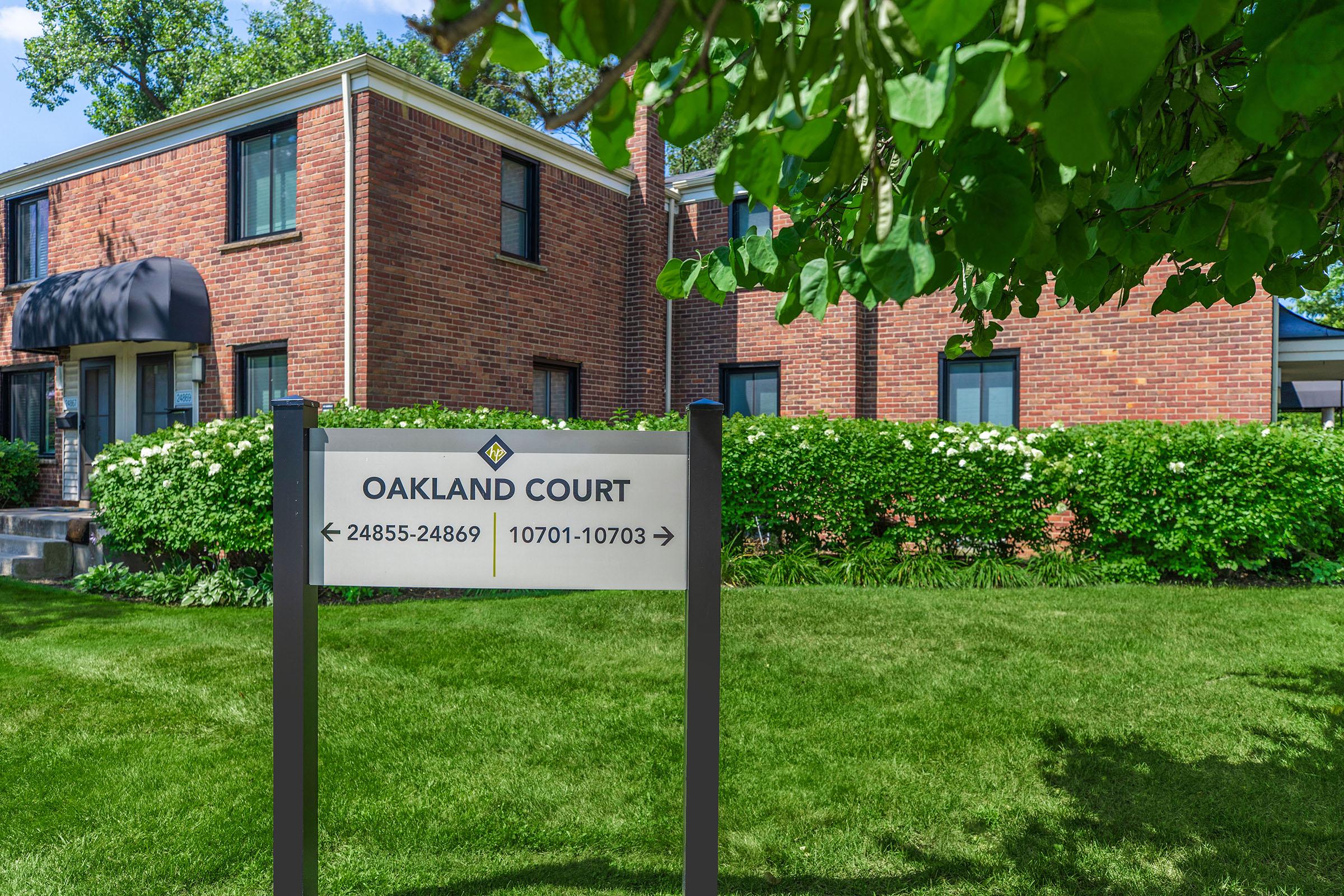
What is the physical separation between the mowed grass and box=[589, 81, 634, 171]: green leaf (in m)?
2.55

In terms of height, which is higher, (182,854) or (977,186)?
(977,186)

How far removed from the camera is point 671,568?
7.84 ft

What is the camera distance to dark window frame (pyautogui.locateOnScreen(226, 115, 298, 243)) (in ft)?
35.1

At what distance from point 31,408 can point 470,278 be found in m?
8.49

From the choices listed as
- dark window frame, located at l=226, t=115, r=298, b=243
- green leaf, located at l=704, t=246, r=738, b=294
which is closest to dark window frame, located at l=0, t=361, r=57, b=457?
dark window frame, located at l=226, t=115, r=298, b=243

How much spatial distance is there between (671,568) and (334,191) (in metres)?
9.46

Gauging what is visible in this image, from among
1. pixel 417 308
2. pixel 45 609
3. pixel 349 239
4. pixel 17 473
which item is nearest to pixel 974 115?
pixel 45 609

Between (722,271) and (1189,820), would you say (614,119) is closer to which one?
(722,271)

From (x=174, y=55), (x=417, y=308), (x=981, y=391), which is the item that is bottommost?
(x=981, y=391)

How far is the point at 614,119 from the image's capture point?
4.50 feet

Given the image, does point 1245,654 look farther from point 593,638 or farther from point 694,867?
point 694,867

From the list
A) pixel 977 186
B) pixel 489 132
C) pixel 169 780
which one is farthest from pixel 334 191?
pixel 977 186

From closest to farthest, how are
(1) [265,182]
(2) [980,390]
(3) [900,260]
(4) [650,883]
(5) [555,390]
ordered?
(3) [900,260] < (4) [650,883] < (1) [265,182] < (2) [980,390] < (5) [555,390]

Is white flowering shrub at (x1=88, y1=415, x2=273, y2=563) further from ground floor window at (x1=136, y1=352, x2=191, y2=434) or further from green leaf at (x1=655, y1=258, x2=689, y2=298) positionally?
green leaf at (x1=655, y1=258, x2=689, y2=298)
